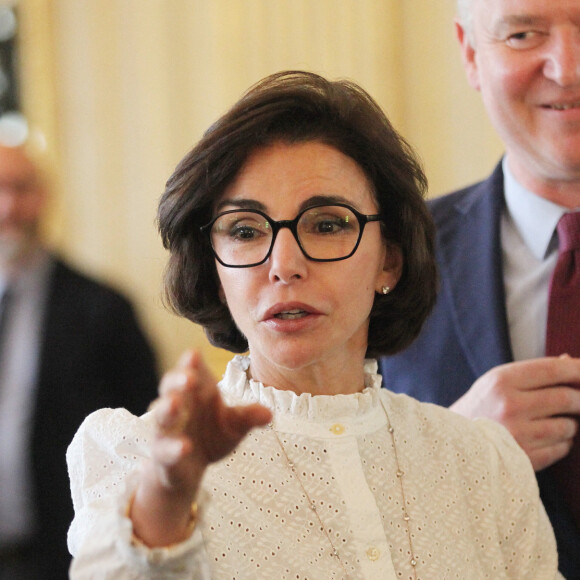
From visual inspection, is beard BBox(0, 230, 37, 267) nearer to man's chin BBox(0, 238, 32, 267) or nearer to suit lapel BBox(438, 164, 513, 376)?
man's chin BBox(0, 238, 32, 267)

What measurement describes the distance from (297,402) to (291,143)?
46cm

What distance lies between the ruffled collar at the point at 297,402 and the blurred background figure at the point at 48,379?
1639 mm

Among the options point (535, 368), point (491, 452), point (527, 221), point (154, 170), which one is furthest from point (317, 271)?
point (154, 170)

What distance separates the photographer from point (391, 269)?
198cm

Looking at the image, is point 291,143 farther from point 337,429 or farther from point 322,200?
point 337,429

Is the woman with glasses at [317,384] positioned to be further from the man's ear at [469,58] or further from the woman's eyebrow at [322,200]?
the man's ear at [469,58]

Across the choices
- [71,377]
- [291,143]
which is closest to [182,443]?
[291,143]

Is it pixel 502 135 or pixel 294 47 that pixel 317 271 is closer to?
pixel 502 135

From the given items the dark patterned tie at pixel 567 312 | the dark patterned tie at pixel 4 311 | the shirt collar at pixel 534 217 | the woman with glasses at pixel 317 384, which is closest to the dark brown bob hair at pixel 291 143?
the woman with glasses at pixel 317 384

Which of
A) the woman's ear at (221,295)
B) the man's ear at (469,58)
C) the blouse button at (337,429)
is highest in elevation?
the man's ear at (469,58)

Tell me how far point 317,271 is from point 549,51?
1.00 meters

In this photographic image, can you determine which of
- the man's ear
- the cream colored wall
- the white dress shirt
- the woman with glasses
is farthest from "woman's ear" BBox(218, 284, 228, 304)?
the cream colored wall

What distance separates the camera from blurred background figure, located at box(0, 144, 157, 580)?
335 cm

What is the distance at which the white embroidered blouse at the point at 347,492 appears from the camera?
1596mm
